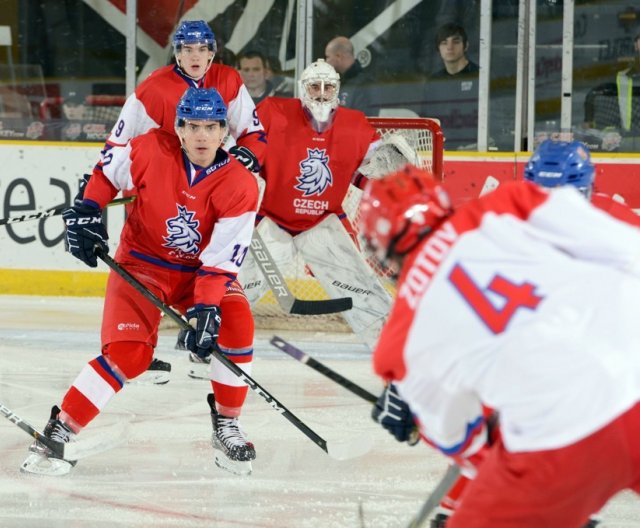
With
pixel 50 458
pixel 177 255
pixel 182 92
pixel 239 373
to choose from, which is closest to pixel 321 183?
pixel 182 92

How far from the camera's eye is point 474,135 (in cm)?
574

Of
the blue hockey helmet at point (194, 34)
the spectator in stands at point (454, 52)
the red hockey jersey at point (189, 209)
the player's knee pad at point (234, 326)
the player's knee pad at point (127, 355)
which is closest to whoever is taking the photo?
the player's knee pad at point (127, 355)

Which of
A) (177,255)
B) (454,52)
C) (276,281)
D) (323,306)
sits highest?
A: (454,52)

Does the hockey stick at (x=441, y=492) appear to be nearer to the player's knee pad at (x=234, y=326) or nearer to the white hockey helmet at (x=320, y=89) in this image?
the player's knee pad at (x=234, y=326)

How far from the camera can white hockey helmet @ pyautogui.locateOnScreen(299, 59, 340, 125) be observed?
450 centimetres

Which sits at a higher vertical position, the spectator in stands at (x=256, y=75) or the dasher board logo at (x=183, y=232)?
the spectator in stands at (x=256, y=75)

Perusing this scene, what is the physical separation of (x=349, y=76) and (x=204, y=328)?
2957mm

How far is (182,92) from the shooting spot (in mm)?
4043

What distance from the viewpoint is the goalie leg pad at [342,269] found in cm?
461

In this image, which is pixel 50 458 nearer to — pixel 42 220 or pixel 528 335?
pixel 528 335

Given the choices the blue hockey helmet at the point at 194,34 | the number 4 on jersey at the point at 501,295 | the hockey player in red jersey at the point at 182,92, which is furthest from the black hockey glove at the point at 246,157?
the number 4 on jersey at the point at 501,295

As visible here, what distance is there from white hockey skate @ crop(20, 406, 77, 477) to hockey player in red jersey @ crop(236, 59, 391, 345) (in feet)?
4.99

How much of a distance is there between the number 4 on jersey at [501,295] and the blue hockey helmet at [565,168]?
3.52 ft

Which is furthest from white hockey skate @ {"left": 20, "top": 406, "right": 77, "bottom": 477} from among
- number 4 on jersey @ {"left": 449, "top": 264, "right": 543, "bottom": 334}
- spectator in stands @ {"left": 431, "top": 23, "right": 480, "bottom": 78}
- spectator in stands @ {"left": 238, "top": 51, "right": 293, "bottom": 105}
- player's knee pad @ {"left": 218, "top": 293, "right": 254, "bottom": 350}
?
spectator in stands @ {"left": 431, "top": 23, "right": 480, "bottom": 78}
